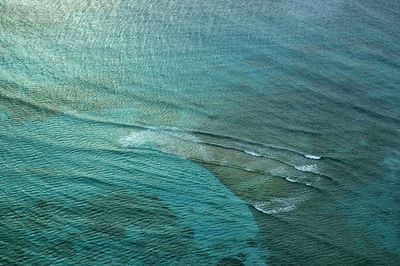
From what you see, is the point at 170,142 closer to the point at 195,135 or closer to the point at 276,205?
the point at 195,135

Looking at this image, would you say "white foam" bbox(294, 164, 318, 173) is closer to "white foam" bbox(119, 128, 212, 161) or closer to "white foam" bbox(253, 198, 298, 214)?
"white foam" bbox(253, 198, 298, 214)

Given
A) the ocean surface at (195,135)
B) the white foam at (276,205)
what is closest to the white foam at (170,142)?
the ocean surface at (195,135)

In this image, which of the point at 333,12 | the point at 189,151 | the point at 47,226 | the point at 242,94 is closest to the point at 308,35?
the point at 333,12

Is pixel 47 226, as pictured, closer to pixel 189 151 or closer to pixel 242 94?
pixel 189 151

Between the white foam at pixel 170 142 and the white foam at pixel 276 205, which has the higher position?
the white foam at pixel 170 142

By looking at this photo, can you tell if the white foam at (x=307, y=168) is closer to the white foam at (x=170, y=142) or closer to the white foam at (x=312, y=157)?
the white foam at (x=312, y=157)

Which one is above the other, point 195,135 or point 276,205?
Result: point 195,135

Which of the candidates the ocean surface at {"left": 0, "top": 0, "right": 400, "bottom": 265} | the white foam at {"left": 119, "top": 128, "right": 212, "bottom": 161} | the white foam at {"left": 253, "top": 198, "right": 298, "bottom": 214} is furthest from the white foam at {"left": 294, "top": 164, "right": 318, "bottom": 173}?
the white foam at {"left": 119, "top": 128, "right": 212, "bottom": 161}

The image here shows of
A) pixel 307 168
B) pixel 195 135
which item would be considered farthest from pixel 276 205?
pixel 195 135

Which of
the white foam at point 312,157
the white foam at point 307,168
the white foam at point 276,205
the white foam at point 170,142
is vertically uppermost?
the white foam at point 170,142
